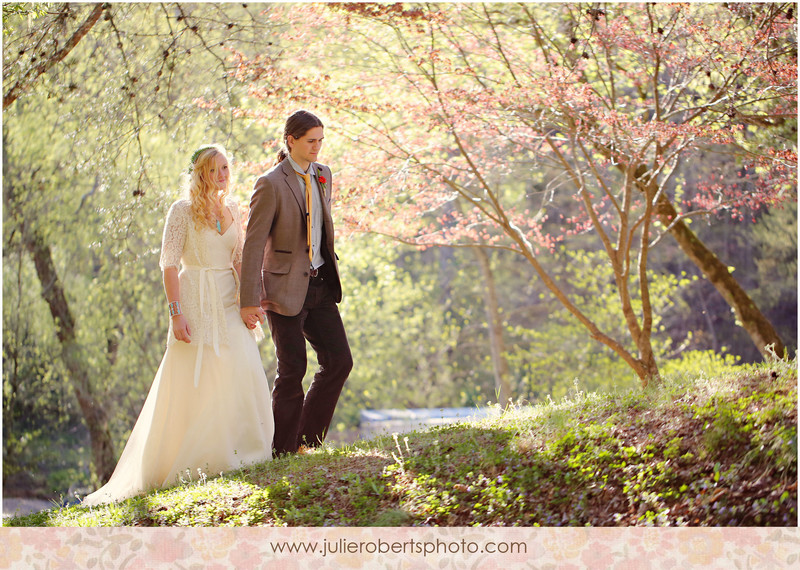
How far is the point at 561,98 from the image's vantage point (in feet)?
13.2

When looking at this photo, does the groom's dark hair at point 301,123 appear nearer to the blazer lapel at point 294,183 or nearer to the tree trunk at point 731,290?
the blazer lapel at point 294,183

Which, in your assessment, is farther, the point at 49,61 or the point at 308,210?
the point at 49,61

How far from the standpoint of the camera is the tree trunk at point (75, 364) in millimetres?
8039

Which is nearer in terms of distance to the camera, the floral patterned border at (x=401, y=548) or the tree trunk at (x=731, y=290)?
the floral patterned border at (x=401, y=548)

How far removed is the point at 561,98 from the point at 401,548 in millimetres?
2484

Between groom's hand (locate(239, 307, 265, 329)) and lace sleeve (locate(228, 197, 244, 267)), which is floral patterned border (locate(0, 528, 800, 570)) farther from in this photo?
lace sleeve (locate(228, 197, 244, 267))

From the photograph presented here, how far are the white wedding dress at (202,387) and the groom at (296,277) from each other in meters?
0.13

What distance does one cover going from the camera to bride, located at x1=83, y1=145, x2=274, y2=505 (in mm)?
3436

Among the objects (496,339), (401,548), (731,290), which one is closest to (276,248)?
(401,548)

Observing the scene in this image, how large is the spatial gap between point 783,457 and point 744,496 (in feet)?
0.54

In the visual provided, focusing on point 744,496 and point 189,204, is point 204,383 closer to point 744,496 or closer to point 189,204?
point 189,204

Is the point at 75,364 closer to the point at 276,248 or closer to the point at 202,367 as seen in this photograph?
the point at 202,367

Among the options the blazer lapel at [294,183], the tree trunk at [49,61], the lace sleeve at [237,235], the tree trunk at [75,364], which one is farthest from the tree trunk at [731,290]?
the tree trunk at [75,364]

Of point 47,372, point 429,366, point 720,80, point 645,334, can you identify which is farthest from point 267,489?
point 429,366
